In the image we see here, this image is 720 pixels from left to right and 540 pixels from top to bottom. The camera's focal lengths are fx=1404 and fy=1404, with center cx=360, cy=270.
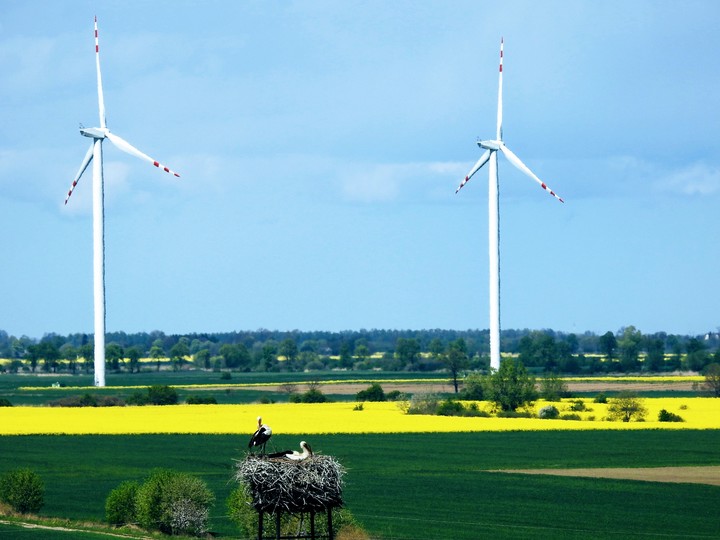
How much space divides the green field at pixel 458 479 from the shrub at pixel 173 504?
113 centimetres

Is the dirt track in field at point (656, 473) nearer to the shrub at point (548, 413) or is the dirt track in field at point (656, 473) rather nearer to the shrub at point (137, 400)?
the shrub at point (548, 413)

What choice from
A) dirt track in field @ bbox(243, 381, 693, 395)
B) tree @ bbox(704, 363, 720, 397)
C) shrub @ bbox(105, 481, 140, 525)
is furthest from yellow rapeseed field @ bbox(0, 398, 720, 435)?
shrub @ bbox(105, 481, 140, 525)

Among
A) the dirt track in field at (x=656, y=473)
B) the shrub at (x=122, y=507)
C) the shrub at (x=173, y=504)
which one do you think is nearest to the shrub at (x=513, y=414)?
the dirt track in field at (x=656, y=473)

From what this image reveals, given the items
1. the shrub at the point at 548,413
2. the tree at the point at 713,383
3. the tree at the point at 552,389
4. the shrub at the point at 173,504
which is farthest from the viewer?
the tree at the point at 713,383

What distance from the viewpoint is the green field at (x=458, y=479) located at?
140 feet

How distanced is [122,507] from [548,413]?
58.3m

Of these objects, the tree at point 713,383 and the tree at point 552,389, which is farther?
the tree at point 713,383

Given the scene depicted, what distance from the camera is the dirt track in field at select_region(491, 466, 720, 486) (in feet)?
182

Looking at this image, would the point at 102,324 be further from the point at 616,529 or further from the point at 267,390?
the point at 616,529

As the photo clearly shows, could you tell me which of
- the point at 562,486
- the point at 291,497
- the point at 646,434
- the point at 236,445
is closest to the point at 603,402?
the point at 646,434

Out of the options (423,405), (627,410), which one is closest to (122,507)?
(627,410)

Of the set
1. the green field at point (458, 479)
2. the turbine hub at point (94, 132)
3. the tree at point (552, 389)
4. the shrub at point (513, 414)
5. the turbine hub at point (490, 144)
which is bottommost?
the green field at point (458, 479)

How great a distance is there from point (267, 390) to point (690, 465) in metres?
88.8

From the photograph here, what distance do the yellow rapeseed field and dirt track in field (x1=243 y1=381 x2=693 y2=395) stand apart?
32.7 metres
